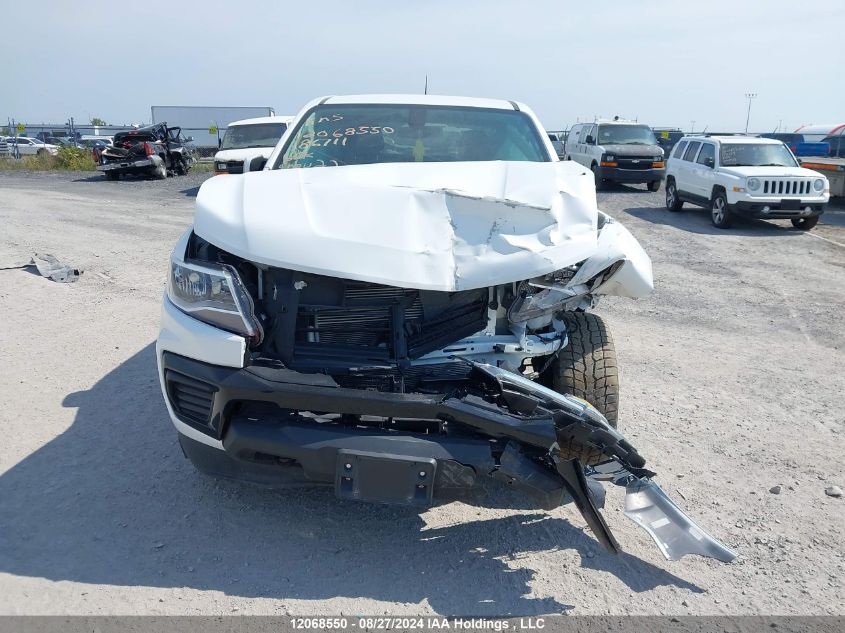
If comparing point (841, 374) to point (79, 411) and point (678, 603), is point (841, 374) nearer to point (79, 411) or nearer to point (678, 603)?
point (678, 603)

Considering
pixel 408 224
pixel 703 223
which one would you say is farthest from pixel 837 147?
pixel 408 224

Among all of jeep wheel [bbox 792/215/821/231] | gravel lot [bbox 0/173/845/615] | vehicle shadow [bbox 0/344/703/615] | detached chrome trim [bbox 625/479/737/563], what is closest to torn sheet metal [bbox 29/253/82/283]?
gravel lot [bbox 0/173/845/615]

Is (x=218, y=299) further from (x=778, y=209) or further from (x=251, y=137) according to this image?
(x=251, y=137)

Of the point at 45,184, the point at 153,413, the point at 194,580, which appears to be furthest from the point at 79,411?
the point at 45,184

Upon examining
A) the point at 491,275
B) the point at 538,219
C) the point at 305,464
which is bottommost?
the point at 305,464

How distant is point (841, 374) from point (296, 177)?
446 centimetres

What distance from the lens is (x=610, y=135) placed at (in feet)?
65.9

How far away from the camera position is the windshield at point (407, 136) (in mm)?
4477

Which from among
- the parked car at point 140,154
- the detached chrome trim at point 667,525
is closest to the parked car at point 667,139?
the parked car at point 140,154

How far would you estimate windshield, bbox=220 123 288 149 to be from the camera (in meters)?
17.5

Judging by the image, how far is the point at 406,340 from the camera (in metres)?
2.99

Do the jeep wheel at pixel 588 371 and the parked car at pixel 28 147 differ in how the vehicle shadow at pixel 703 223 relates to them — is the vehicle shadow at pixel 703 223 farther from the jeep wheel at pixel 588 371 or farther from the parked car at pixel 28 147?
the parked car at pixel 28 147

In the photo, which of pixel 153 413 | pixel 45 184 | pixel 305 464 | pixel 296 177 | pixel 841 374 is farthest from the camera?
pixel 45 184

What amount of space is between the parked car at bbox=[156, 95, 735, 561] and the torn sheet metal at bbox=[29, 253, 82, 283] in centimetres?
495
